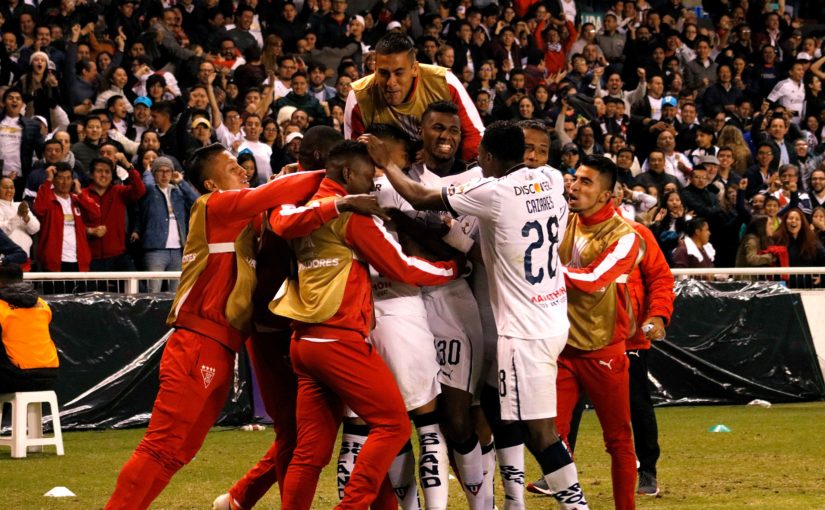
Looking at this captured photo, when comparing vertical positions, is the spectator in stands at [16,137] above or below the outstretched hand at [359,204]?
above

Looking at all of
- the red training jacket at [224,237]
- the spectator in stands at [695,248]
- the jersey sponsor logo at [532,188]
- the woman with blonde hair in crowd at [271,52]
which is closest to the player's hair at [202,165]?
the red training jacket at [224,237]

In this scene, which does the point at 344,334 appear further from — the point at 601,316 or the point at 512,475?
the point at 601,316

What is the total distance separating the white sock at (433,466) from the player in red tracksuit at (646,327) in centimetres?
210

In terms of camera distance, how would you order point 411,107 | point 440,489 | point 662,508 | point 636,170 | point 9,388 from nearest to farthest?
point 440,489
point 411,107
point 662,508
point 9,388
point 636,170

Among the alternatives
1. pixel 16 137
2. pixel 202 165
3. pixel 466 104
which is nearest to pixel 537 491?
pixel 466 104

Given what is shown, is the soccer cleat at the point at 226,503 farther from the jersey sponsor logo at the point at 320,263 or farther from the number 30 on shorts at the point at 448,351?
the jersey sponsor logo at the point at 320,263

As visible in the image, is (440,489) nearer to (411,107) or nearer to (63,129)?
(411,107)

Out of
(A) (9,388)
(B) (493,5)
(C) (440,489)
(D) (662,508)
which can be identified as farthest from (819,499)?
(B) (493,5)

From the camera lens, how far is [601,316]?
7879mm

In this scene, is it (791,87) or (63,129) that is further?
(791,87)

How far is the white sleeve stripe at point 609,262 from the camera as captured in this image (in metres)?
7.57

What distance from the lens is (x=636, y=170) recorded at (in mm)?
18609

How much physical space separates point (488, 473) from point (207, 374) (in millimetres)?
1721

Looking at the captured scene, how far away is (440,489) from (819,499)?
298cm
